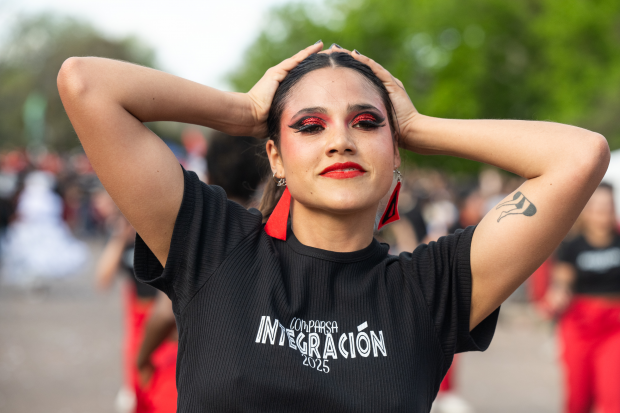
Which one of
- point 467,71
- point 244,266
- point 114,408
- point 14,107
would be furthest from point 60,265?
point 14,107

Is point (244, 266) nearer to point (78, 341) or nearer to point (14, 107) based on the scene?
point (78, 341)

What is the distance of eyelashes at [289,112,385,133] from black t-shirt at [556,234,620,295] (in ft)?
14.5

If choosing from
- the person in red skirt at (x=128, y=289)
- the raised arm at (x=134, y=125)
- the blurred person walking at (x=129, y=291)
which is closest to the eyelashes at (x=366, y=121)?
the raised arm at (x=134, y=125)

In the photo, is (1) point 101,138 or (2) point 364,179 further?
(2) point 364,179

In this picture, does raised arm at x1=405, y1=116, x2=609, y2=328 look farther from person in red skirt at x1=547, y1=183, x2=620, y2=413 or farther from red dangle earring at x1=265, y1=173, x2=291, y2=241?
person in red skirt at x1=547, y1=183, x2=620, y2=413

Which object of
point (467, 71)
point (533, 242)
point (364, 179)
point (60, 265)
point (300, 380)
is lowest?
point (300, 380)

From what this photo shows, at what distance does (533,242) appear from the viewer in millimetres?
1978

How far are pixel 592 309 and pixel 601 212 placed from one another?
883 millimetres

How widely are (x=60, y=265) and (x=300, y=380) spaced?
1148cm

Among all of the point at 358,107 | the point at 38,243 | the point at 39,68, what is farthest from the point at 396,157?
the point at 39,68

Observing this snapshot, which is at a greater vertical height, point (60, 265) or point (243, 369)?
point (60, 265)

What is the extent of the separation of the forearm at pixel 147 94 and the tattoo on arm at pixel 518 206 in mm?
847

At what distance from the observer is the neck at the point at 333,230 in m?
2.06

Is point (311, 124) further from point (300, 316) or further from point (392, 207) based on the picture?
point (300, 316)
